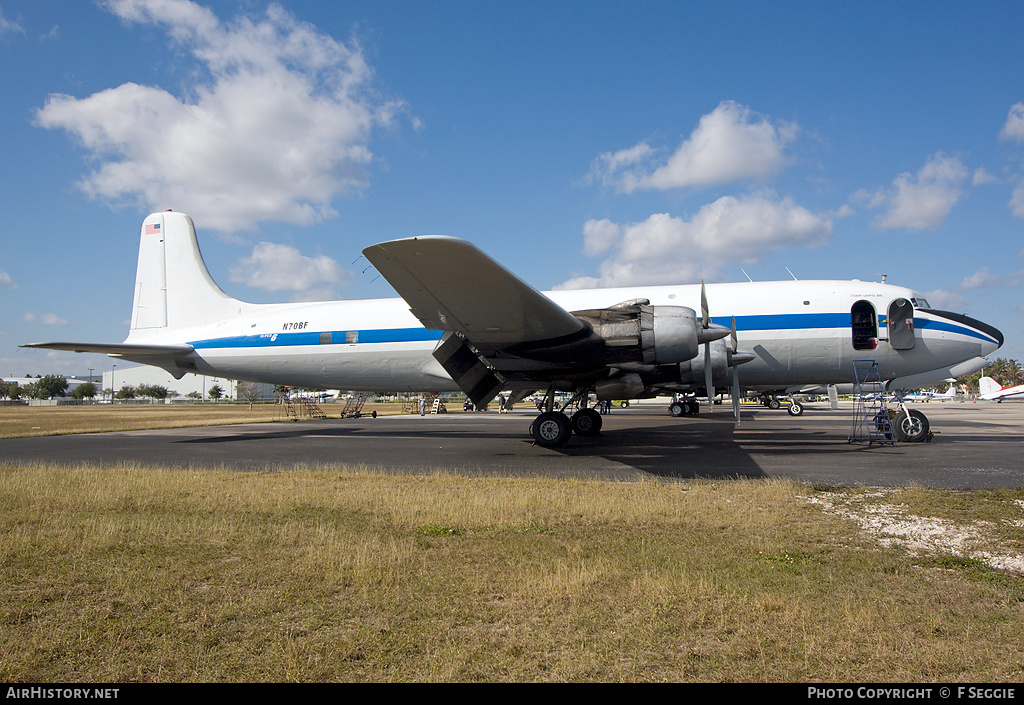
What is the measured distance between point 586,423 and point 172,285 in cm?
1475

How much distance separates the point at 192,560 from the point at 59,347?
15083 millimetres

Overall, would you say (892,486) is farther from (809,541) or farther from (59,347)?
(59,347)

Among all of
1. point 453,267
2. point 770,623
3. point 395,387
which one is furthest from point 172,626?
point 395,387

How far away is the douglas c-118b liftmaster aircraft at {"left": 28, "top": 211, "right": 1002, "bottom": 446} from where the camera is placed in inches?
446

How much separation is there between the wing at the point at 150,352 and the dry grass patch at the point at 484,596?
38.6 feet

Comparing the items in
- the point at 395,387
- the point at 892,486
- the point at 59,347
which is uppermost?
the point at 59,347

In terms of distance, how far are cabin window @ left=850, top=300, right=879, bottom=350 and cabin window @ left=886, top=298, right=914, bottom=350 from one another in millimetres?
395

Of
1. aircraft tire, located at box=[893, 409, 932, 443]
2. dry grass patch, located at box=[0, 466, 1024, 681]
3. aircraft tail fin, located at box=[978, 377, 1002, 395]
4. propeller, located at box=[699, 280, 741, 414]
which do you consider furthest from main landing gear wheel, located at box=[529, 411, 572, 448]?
aircraft tail fin, located at box=[978, 377, 1002, 395]

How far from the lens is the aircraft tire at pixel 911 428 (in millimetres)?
15109

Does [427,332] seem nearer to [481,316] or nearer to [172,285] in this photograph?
[481,316]

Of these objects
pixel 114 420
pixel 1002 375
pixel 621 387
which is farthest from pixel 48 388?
Answer: pixel 1002 375

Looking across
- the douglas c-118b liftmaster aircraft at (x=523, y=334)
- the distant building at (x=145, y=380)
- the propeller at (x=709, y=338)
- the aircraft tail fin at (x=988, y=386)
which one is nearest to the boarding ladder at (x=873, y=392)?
the douglas c-118b liftmaster aircraft at (x=523, y=334)

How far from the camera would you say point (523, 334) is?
1205 centimetres
